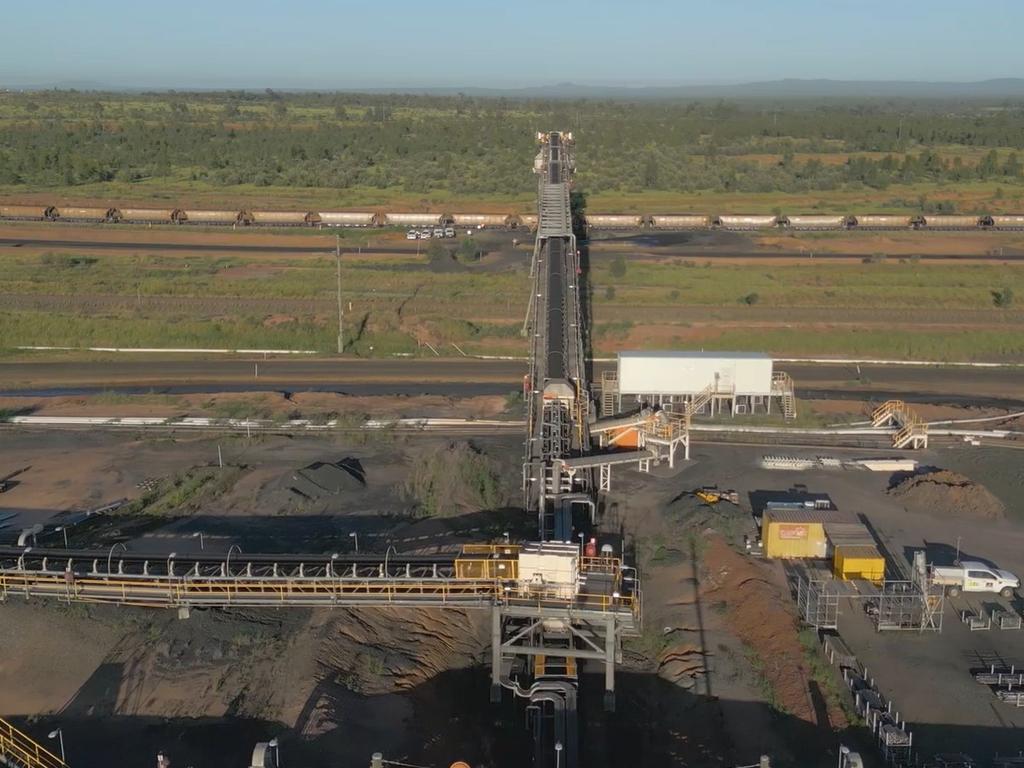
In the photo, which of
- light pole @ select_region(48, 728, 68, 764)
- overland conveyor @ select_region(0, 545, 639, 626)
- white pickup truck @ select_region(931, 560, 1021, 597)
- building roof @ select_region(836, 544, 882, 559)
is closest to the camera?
light pole @ select_region(48, 728, 68, 764)

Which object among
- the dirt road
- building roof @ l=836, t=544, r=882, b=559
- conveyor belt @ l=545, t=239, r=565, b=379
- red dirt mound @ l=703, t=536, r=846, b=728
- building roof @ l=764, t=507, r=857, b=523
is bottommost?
red dirt mound @ l=703, t=536, r=846, b=728

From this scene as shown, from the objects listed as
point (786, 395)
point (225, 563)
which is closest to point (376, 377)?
point (786, 395)

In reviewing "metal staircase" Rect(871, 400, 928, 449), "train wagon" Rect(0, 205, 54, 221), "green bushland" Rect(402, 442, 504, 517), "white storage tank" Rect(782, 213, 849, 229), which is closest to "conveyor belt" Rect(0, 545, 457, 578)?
"green bushland" Rect(402, 442, 504, 517)

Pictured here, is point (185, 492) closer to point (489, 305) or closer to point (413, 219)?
point (489, 305)

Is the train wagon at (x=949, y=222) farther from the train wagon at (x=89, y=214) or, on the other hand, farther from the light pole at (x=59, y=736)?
the light pole at (x=59, y=736)

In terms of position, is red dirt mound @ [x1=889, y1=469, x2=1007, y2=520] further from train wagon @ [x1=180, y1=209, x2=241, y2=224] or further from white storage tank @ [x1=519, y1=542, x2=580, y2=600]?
train wagon @ [x1=180, y1=209, x2=241, y2=224]

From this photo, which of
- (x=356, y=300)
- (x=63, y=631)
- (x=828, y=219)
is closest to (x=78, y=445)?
(x=63, y=631)

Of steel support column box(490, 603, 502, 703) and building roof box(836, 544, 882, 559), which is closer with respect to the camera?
steel support column box(490, 603, 502, 703)
